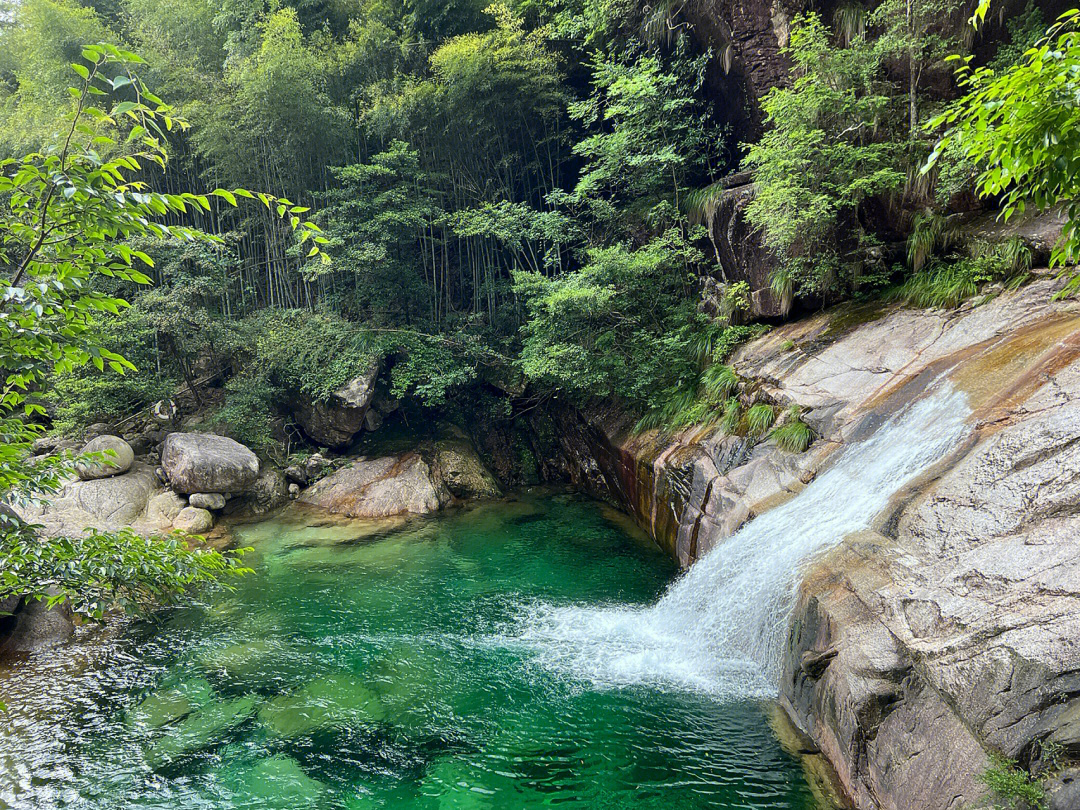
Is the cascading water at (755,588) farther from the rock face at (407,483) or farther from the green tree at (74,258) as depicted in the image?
the rock face at (407,483)

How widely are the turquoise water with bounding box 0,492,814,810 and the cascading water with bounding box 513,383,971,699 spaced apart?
0.31 metres

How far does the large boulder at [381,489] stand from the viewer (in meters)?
11.5

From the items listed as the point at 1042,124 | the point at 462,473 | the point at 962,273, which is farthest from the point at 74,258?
the point at 462,473

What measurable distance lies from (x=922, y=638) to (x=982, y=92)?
309 cm

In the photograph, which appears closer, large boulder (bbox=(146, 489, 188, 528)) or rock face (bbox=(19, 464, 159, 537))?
rock face (bbox=(19, 464, 159, 537))

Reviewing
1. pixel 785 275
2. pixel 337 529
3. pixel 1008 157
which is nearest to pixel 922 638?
pixel 1008 157

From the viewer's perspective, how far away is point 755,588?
5.42 metres

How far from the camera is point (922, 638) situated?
374 cm

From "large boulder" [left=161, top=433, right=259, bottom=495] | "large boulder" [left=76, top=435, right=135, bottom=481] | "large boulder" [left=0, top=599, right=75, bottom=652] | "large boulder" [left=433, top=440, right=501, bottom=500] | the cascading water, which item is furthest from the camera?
"large boulder" [left=433, top=440, right=501, bottom=500]

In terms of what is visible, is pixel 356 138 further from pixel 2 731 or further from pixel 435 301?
pixel 2 731

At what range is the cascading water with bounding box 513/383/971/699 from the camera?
16.7 feet

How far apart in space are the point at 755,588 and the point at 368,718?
11.9ft

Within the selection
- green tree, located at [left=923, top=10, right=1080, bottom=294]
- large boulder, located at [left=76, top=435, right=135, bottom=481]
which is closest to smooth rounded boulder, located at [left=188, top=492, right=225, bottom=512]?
large boulder, located at [left=76, top=435, right=135, bottom=481]

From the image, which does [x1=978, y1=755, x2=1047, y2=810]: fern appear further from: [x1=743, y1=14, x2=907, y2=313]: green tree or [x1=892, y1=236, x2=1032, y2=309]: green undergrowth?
[x1=743, y1=14, x2=907, y2=313]: green tree
